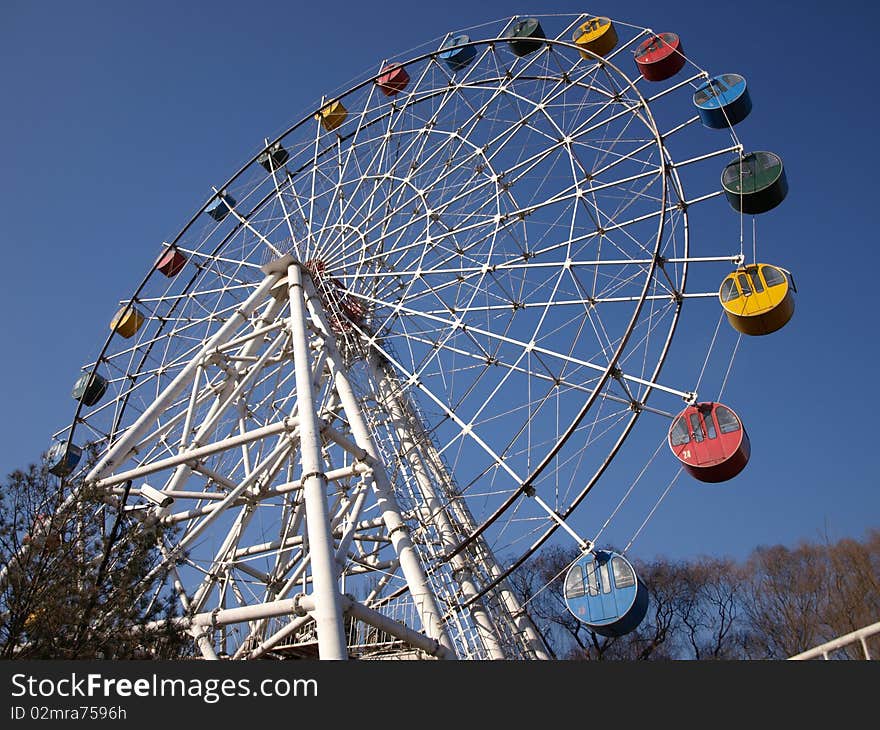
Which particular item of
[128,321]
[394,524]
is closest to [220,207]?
[128,321]

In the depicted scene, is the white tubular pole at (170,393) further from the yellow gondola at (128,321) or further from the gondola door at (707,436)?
the gondola door at (707,436)

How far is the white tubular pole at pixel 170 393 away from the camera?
50.1 feet

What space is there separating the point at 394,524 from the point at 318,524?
224 cm

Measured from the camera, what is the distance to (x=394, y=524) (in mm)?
12680

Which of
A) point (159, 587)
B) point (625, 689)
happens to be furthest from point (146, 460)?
point (625, 689)

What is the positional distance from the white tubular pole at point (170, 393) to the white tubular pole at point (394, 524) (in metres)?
2.68

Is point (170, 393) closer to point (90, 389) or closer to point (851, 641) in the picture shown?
point (90, 389)

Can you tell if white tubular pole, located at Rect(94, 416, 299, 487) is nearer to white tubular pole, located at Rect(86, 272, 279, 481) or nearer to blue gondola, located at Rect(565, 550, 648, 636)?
white tubular pole, located at Rect(86, 272, 279, 481)

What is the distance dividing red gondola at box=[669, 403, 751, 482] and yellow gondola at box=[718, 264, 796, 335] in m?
1.52

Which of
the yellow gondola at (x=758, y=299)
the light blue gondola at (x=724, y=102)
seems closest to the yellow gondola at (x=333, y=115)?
the light blue gondola at (x=724, y=102)

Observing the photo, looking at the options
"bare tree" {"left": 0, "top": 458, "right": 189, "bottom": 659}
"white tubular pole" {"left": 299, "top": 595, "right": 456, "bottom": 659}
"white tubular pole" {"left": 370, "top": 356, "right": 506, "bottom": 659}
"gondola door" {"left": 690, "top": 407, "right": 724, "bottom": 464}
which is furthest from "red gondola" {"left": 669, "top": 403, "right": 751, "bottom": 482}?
"bare tree" {"left": 0, "top": 458, "right": 189, "bottom": 659}

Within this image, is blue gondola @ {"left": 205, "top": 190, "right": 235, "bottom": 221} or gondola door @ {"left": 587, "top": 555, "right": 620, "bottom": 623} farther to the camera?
blue gondola @ {"left": 205, "top": 190, "right": 235, "bottom": 221}

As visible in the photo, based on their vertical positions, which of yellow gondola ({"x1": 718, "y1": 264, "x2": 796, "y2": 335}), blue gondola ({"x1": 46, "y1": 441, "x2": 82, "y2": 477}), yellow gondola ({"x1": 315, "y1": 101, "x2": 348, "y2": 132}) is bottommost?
yellow gondola ({"x1": 718, "y1": 264, "x2": 796, "y2": 335})

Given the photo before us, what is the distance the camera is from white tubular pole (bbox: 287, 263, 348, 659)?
9.79 meters
